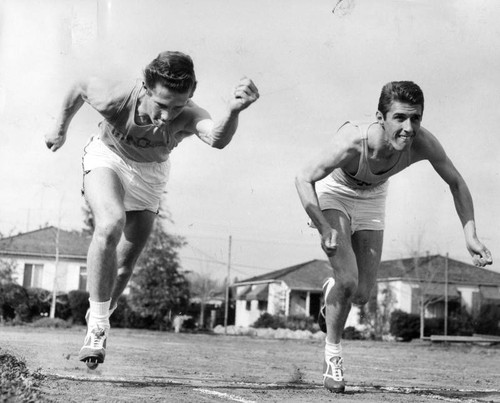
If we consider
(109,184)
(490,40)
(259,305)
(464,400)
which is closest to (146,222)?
(109,184)

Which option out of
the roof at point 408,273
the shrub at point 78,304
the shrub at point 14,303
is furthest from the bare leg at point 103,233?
the roof at point 408,273

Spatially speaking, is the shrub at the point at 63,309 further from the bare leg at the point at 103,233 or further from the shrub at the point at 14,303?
the bare leg at the point at 103,233

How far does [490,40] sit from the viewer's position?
9.55 m

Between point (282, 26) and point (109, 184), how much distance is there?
15.9 feet

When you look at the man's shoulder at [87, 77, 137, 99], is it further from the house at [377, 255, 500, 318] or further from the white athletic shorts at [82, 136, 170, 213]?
the house at [377, 255, 500, 318]

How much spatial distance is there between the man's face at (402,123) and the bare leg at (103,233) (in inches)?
79.0

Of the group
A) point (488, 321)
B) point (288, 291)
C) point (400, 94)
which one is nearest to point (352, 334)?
point (488, 321)

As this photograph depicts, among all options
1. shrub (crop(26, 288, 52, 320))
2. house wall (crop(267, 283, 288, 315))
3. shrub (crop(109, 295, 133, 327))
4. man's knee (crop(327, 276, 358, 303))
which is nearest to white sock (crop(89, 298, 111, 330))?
man's knee (crop(327, 276, 358, 303))

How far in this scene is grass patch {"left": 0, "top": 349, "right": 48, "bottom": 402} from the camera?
11.3ft

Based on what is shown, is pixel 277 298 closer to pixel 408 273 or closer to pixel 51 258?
pixel 408 273

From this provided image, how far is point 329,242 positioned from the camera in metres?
4.97

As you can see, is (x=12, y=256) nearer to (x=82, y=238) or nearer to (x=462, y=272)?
(x=82, y=238)

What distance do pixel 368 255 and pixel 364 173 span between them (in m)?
0.78

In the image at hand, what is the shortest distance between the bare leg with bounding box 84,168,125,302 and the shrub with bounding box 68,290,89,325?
1293 inches
